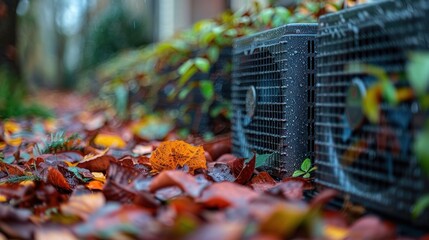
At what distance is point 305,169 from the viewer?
5.89 feet

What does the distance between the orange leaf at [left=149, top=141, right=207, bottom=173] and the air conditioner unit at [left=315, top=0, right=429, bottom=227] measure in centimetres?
47

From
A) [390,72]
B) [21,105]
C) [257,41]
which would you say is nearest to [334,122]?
[390,72]

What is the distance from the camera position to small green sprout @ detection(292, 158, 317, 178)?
5.85 feet

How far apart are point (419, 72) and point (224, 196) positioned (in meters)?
0.52

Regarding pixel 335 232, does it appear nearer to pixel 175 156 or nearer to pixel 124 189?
pixel 124 189

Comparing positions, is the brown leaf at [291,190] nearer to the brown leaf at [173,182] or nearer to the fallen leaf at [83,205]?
the brown leaf at [173,182]

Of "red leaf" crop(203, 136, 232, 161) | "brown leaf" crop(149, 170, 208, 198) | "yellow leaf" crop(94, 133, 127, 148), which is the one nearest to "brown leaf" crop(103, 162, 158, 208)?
"brown leaf" crop(149, 170, 208, 198)

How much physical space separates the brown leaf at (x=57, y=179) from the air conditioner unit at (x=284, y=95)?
2.25 ft

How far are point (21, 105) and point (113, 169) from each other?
3.78 metres

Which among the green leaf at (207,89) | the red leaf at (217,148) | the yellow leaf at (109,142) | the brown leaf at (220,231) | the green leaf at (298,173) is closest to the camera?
the brown leaf at (220,231)

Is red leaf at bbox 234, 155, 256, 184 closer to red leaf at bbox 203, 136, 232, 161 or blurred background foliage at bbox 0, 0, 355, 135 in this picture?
red leaf at bbox 203, 136, 232, 161

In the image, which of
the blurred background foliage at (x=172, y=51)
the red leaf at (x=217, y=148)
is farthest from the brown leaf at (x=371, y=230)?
the blurred background foliage at (x=172, y=51)

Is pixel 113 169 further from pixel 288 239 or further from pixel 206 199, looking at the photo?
pixel 288 239

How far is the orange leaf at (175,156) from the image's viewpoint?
186 cm
